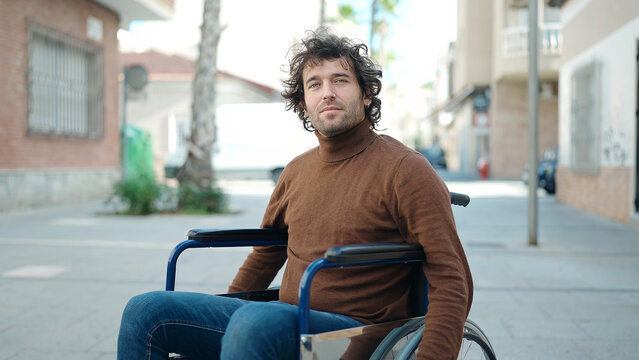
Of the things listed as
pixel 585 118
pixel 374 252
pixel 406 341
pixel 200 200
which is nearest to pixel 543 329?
pixel 406 341

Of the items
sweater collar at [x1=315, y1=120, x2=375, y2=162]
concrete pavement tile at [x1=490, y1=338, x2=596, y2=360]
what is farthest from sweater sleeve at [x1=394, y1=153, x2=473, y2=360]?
concrete pavement tile at [x1=490, y1=338, x2=596, y2=360]

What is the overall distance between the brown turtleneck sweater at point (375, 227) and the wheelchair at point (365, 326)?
0.07m

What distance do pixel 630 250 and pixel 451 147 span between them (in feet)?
133

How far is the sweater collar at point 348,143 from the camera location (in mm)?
2365

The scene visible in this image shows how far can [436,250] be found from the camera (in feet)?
6.79

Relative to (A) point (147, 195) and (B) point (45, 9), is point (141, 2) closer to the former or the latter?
(B) point (45, 9)

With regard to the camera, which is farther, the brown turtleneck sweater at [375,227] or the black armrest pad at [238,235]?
the black armrest pad at [238,235]

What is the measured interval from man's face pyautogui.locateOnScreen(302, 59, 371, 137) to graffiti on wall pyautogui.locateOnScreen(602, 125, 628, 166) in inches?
350

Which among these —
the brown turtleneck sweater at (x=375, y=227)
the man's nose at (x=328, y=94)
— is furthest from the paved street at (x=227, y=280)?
the man's nose at (x=328, y=94)

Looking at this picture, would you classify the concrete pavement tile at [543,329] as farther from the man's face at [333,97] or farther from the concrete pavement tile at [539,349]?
the man's face at [333,97]

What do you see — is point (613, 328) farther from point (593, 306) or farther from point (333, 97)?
point (333, 97)

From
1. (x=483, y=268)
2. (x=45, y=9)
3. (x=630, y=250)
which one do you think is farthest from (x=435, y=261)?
(x=45, y=9)

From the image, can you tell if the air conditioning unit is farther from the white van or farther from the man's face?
the man's face

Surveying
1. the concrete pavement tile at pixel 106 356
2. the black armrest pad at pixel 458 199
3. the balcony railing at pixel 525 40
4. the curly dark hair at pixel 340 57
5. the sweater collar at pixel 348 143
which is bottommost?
the concrete pavement tile at pixel 106 356
